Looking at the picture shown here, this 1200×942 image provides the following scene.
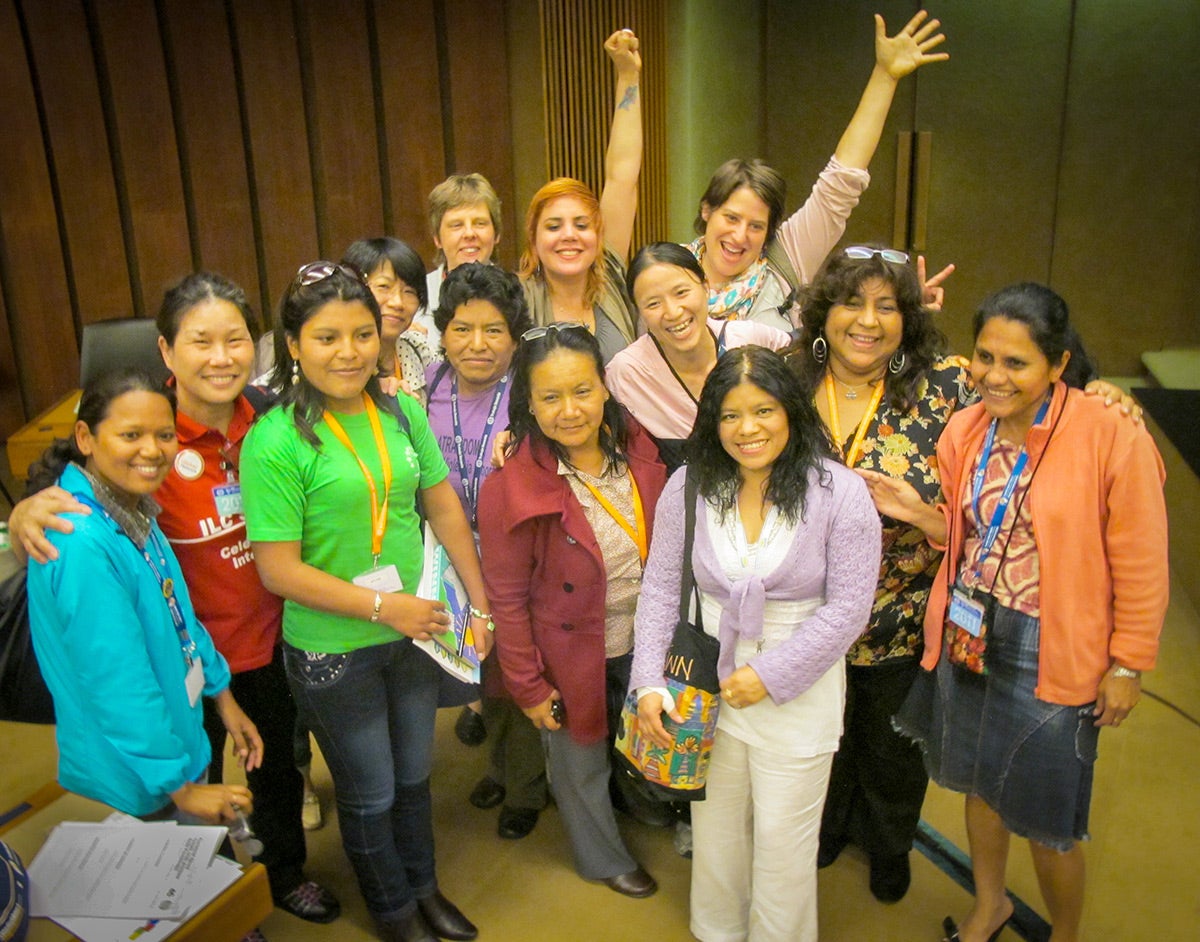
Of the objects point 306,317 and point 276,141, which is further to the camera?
point 276,141

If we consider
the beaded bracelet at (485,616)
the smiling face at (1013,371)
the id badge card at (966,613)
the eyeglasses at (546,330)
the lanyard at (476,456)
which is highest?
the eyeglasses at (546,330)

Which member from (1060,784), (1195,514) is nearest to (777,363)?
(1060,784)

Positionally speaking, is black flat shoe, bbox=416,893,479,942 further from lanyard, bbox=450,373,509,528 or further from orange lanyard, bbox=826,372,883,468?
orange lanyard, bbox=826,372,883,468

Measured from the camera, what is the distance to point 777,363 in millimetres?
1961

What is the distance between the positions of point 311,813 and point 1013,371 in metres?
2.33

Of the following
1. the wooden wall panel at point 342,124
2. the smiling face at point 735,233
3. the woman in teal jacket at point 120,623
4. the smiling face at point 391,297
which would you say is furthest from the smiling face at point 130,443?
the wooden wall panel at point 342,124

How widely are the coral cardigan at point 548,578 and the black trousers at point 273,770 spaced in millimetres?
553

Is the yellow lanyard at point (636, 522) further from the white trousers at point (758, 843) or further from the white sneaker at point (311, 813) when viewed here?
the white sneaker at point (311, 813)

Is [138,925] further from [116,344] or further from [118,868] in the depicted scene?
[116,344]

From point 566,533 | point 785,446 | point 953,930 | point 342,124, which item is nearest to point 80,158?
point 342,124

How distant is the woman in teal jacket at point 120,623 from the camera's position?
168cm

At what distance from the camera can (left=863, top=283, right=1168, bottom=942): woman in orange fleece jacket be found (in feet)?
6.02

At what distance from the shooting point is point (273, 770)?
2.37m

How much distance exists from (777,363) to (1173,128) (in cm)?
556
